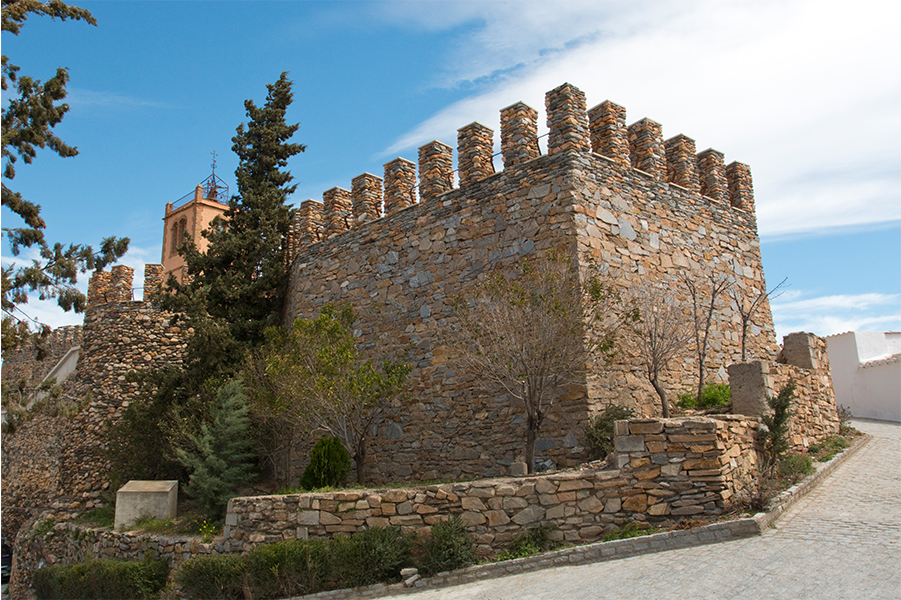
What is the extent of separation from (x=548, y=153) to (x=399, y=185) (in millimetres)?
3798

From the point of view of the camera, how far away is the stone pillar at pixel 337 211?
15.9m

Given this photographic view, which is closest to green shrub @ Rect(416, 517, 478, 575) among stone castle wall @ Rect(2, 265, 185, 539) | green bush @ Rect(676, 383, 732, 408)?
green bush @ Rect(676, 383, 732, 408)

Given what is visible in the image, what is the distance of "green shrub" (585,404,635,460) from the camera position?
9953 mm

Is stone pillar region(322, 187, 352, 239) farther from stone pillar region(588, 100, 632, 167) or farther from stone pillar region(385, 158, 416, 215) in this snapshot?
stone pillar region(588, 100, 632, 167)

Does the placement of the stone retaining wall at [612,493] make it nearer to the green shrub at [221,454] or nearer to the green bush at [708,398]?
the green bush at [708,398]

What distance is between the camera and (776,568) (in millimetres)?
6539

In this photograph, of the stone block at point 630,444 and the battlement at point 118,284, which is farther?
the battlement at point 118,284

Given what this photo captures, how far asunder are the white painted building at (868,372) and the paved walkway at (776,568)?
38.4 feet

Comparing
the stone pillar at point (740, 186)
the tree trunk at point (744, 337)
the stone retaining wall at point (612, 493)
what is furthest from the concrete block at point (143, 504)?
the stone pillar at point (740, 186)

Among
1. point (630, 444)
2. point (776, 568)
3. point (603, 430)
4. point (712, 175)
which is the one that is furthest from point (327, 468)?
point (712, 175)

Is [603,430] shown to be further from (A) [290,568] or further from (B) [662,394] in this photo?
(A) [290,568]

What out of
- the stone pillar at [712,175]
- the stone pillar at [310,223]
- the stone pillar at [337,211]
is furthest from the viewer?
the stone pillar at [310,223]

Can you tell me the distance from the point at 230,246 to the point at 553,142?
8.31 meters

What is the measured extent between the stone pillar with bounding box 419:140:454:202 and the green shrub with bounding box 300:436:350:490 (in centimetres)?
536
